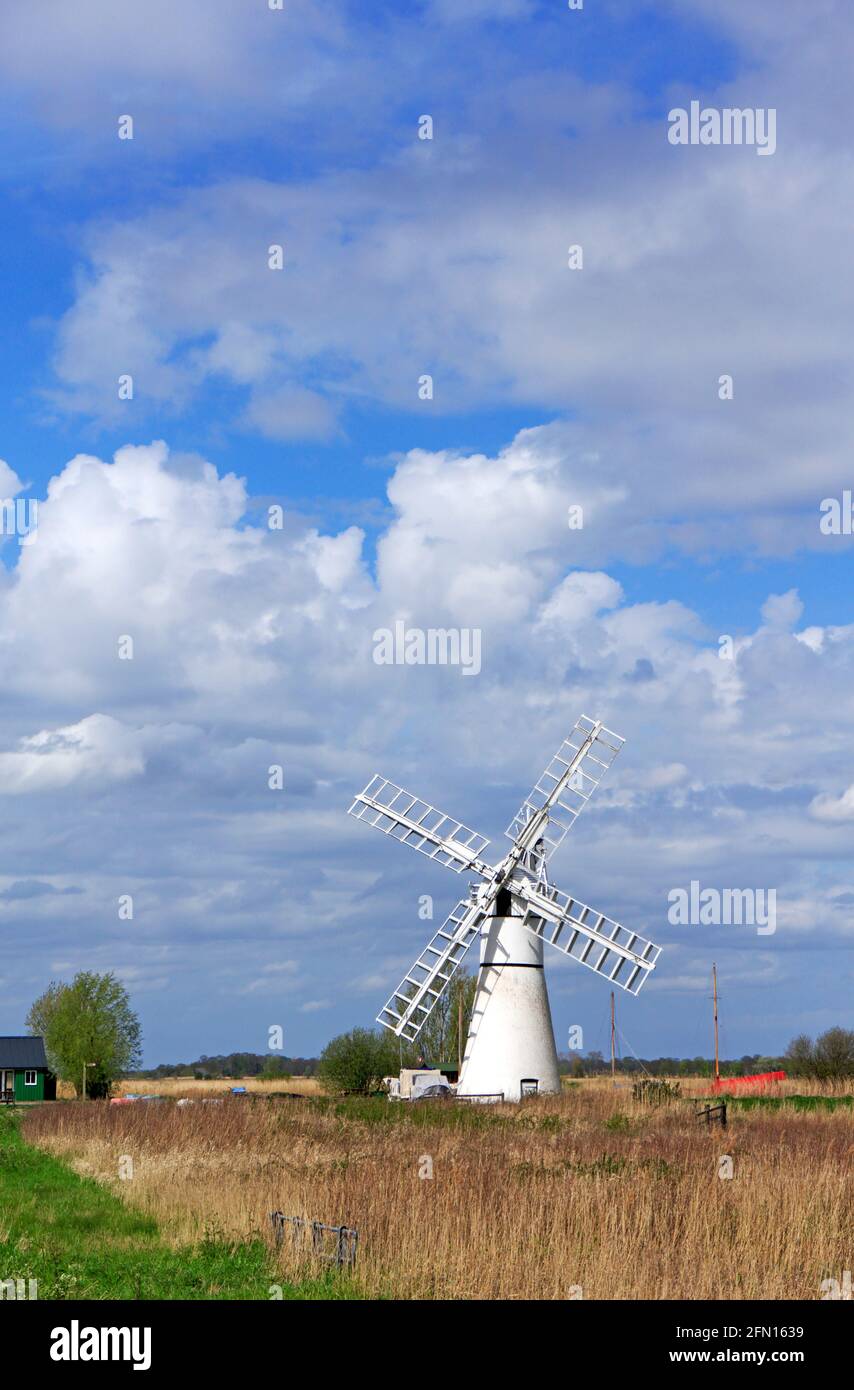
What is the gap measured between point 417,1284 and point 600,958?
87.7ft

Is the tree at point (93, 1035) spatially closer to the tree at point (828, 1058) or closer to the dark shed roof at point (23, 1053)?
the dark shed roof at point (23, 1053)

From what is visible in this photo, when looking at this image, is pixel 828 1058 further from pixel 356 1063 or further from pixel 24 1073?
pixel 24 1073

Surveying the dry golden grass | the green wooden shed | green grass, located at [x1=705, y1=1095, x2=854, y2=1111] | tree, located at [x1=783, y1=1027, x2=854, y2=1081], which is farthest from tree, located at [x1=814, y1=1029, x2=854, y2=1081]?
the green wooden shed

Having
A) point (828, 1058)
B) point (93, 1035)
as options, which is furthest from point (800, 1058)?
point (93, 1035)

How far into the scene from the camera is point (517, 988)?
124 ft

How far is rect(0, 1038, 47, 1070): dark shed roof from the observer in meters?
82.1

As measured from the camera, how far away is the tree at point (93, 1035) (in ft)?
250

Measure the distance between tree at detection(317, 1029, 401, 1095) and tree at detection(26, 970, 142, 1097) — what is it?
2477cm

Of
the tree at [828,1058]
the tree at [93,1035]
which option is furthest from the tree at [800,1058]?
the tree at [93,1035]

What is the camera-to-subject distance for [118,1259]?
45.8ft

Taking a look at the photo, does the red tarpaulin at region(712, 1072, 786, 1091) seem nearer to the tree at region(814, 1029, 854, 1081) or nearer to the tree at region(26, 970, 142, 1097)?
the tree at region(814, 1029, 854, 1081)

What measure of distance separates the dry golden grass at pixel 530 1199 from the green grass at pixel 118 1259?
0.37 meters
